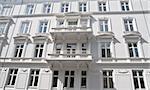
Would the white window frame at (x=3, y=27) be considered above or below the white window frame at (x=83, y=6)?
below

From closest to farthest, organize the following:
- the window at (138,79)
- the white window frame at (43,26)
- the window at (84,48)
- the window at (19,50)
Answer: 1. the window at (138,79)
2. the window at (84,48)
3. the window at (19,50)
4. the white window frame at (43,26)

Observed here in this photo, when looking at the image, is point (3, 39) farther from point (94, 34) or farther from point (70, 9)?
point (94, 34)

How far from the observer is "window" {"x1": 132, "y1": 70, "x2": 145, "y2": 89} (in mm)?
16319

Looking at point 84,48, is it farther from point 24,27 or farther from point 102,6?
point 24,27

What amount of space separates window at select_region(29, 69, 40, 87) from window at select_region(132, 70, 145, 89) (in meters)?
10.6

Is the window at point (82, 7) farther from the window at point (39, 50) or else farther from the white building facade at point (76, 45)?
the window at point (39, 50)

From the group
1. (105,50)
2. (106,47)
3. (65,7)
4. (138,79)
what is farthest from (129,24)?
(65,7)

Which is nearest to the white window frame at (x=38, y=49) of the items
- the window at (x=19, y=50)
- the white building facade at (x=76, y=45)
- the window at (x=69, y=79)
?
the white building facade at (x=76, y=45)

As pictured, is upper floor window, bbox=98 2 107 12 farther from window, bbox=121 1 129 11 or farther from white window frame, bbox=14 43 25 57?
white window frame, bbox=14 43 25 57

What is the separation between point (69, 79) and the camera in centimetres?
1728

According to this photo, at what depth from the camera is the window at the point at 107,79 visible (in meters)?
16.8

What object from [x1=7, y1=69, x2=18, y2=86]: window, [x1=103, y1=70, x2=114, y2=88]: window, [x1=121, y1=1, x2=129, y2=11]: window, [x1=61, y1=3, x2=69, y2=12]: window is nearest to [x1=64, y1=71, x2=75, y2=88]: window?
[x1=103, y1=70, x2=114, y2=88]: window

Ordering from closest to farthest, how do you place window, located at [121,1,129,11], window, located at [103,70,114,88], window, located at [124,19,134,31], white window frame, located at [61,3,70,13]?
window, located at [103,70,114,88] < window, located at [124,19,134,31] < window, located at [121,1,129,11] < white window frame, located at [61,3,70,13]

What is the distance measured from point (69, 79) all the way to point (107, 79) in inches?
160
